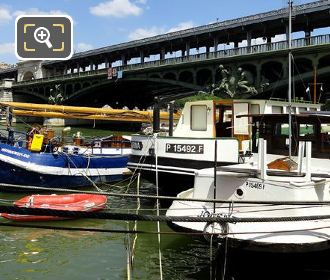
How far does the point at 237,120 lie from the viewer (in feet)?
53.4

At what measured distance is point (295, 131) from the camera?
11578mm

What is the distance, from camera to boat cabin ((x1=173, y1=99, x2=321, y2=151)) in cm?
1603

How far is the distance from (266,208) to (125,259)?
10.6 ft

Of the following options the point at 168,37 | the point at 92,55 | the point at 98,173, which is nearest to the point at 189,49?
the point at 168,37

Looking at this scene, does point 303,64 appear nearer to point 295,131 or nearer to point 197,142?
point 197,142

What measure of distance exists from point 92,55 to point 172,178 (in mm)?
81405

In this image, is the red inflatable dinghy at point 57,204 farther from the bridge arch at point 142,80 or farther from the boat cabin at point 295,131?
the bridge arch at point 142,80

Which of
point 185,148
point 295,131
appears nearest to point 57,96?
point 185,148

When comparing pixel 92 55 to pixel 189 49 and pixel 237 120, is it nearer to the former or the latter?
pixel 189 49

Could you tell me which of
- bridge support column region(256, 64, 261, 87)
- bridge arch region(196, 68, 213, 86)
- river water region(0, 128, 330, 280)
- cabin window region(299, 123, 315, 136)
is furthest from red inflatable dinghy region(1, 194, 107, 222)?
bridge arch region(196, 68, 213, 86)

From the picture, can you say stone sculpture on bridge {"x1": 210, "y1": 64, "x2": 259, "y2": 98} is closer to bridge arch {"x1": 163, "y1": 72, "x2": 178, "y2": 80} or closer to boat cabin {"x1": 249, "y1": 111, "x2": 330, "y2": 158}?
bridge arch {"x1": 163, "y1": 72, "x2": 178, "y2": 80}

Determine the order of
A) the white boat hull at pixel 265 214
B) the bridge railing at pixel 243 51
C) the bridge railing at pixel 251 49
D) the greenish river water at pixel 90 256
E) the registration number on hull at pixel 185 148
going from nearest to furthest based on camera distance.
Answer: the white boat hull at pixel 265 214 < the greenish river water at pixel 90 256 < the registration number on hull at pixel 185 148 < the bridge railing at pixel 251 49 < the bridge railing at pixel 243 51

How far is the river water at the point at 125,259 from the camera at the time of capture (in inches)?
334

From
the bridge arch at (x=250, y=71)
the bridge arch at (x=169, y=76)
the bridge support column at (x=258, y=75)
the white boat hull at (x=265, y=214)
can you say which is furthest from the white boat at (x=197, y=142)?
the bridge arch at (x=169, y=76)
